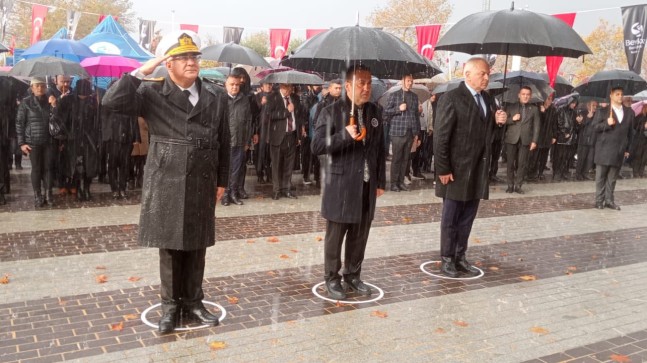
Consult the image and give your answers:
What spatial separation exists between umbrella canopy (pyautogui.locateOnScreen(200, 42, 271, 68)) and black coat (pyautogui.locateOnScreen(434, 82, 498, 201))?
5163 millimetres

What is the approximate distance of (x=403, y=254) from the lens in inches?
296

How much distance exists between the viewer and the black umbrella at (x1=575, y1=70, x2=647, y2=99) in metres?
12.1

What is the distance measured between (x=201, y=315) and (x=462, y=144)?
3269mm

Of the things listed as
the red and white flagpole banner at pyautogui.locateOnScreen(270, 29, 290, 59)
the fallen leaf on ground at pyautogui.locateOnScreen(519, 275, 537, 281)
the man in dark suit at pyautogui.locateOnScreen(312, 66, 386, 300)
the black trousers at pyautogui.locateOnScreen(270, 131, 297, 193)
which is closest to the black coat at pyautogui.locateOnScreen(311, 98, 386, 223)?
the man in dark suit at pyautogui.locateOnScreen(312, 66, 386, 300)

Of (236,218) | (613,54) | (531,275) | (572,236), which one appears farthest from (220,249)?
(613,54)

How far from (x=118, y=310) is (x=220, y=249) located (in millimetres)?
2286

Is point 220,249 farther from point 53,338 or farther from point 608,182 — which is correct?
point 608,182

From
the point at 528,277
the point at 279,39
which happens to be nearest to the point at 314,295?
the point at 528,277

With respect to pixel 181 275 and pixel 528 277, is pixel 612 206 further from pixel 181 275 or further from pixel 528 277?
pixel 181 275

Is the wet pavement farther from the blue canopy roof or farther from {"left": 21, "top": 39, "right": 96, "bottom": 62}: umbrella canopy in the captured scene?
the blue canopy roof

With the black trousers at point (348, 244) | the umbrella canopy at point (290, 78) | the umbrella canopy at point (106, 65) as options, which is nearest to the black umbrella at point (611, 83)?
the umbrella canopy at point (290, 78)

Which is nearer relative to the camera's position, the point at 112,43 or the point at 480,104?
the point at 480,104

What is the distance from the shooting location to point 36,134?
31.8ft

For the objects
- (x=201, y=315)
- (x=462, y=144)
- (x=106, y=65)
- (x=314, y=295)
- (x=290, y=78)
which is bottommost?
(x=314, y=295)
